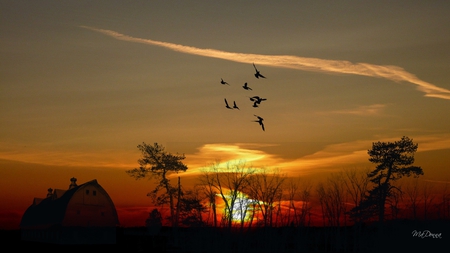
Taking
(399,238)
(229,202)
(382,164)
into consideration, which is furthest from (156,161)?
(399,238)

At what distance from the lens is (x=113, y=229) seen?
65.9 metres

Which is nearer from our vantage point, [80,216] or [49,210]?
[80,216]

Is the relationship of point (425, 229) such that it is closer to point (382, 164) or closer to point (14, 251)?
point (382, 164)
